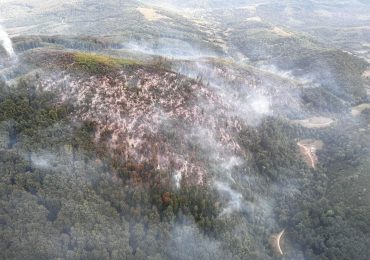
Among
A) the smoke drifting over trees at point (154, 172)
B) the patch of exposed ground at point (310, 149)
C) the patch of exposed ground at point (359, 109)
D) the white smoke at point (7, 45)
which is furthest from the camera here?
the patch of exposed ground at point (359, 109)

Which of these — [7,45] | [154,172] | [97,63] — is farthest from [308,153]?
[7,45]

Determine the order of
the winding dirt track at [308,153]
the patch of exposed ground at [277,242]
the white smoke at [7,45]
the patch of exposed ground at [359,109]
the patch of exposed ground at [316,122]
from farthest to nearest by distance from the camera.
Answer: the patch of exposed ground at [359,109]
the patch of exposed ground at [316,122]
the winding dirt track at [308,153]
the white smoke at [7,45]
the patch of exposed ground at [277,242]

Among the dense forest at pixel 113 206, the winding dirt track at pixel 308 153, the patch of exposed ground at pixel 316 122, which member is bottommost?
the patch of exposed ground at pixel 316 122

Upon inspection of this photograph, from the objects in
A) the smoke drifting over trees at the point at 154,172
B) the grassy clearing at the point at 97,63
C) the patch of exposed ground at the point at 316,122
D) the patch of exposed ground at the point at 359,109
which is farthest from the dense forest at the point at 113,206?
the patch of exposed ground at the point at 359,109

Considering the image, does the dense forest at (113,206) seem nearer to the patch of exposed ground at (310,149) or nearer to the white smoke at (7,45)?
the patch of exposed ground at (310,149)

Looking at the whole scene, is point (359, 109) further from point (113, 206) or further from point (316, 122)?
point (113, 206)

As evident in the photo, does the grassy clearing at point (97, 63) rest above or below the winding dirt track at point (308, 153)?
above

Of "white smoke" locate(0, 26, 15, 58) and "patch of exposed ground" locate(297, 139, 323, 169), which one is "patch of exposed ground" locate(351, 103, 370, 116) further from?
"white smoke" locate(0, 26, 15, 58)
